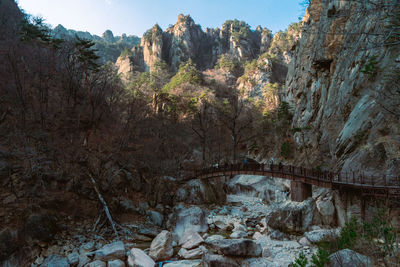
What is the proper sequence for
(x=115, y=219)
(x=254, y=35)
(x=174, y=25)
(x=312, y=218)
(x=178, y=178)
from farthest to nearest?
(x=254, y=35) < (x=174, y=25) < (x=178, y=178) < (x=115, y=219) < (x=312, y=218)

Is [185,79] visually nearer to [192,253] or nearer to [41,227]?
[41,227]

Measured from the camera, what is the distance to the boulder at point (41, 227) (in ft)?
30.7

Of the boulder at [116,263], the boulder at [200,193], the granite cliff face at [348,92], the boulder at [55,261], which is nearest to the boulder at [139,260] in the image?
the boulder at [116,263]

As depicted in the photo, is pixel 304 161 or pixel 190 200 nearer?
pixel 190 200

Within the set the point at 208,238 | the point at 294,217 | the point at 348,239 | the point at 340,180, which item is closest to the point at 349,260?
the point at 348,239

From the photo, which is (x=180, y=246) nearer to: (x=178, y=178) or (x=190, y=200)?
(x=190, y=200)

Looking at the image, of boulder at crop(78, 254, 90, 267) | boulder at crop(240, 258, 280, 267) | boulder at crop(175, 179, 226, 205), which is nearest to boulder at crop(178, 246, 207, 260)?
boulder at crop(240, 258, 280, 267)

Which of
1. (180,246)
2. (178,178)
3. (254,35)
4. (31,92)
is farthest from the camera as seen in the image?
(254,35)

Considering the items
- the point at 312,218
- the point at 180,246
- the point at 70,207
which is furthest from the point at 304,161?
the point at 70,207

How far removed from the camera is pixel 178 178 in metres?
20.3

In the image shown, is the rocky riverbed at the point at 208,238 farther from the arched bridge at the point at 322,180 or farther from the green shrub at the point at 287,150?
the green shrub at the point at 287,150

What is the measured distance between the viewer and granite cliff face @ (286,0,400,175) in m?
10.6

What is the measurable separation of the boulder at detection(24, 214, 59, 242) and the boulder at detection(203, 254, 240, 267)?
23.4 ft

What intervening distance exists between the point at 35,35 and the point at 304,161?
33.3 meters
